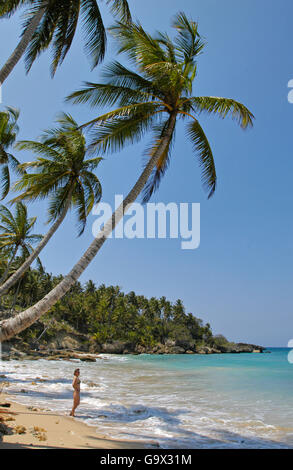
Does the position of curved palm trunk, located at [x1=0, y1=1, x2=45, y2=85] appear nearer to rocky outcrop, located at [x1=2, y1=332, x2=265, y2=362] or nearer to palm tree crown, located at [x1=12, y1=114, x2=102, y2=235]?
palm tree crown, located at [x1=12, y1=114, x2=102, y2=235]

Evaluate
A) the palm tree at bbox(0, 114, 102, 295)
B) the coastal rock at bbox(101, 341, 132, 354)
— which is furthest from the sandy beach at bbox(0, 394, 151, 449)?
the coastal rock at bbox(101, 341, 132, 354)

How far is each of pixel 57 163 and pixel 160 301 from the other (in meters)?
68.0

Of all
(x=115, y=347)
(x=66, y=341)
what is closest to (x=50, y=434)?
(x=66, y=341)

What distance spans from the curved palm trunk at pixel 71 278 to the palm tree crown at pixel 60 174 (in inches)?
210

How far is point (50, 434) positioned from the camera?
6176mm

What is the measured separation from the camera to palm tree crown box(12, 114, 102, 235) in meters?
11.7

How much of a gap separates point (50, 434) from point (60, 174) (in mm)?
8969

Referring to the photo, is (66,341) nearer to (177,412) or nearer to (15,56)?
(177,412)

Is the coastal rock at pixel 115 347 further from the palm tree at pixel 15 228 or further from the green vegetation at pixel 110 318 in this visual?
the palm tree at pixel 15 228

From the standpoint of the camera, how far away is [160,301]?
76.8 meters

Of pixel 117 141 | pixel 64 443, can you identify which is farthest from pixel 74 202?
pixel 64 443

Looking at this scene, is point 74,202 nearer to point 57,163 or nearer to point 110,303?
point 57,163

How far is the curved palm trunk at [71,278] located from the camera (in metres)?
4.77

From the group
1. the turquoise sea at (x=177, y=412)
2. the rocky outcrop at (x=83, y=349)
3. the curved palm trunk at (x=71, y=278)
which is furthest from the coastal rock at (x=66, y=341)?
the curved palm trunk at (x=71, y=278)
